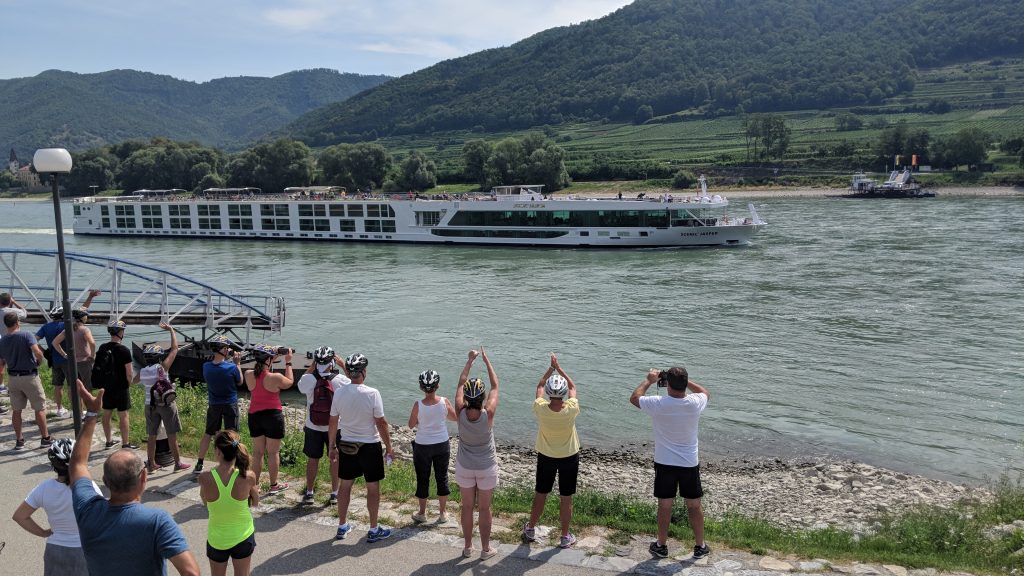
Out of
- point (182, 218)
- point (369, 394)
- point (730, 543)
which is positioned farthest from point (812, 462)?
point (182, 218)

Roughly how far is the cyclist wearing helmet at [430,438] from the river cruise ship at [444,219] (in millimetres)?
40662

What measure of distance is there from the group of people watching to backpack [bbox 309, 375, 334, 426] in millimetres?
11

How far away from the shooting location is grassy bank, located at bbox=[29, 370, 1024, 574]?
673 cm

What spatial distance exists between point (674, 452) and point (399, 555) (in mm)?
2528

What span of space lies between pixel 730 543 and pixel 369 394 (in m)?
3.56

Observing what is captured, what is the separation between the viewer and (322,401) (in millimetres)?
7660

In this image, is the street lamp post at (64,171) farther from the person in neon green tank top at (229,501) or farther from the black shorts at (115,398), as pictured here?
the person in neon green tank top at (229,501)

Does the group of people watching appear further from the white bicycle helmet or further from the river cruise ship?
the river cruise ship

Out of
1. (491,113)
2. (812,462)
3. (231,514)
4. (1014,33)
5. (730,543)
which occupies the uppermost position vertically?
(1014,33)

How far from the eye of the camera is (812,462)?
13.0 meters

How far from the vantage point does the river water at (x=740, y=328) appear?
1484cm

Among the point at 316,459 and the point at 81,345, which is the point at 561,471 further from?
the point at 81,345

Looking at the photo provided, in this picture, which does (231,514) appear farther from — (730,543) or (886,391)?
(886,391)

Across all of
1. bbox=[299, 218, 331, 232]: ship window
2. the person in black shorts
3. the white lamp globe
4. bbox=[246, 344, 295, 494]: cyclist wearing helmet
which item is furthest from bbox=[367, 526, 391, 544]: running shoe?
bbox=[299, 218, 331, 232]: ship window
